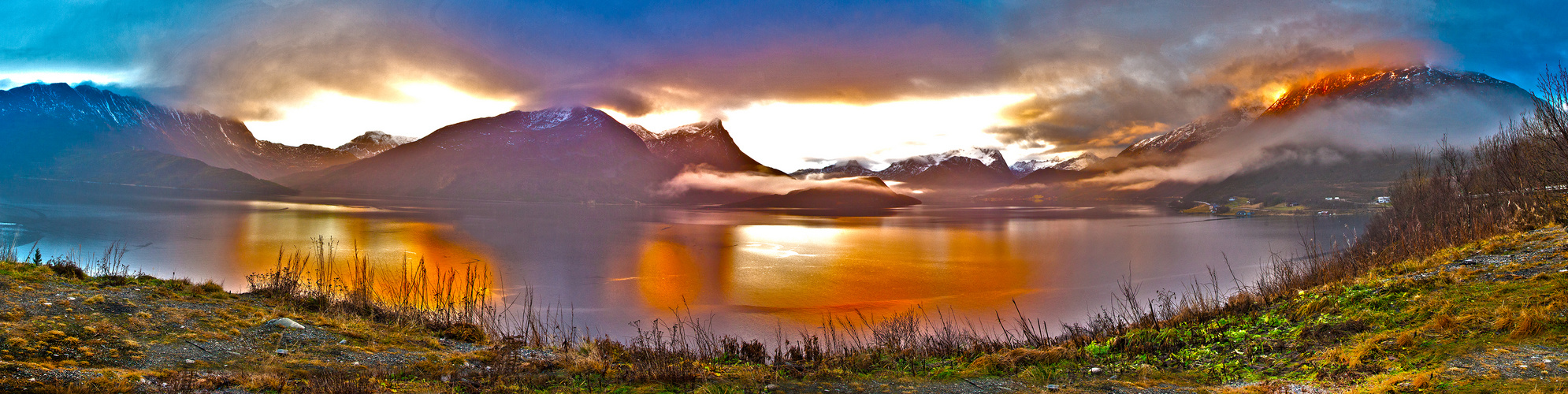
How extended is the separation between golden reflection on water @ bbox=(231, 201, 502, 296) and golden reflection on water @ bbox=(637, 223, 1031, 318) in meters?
8.38

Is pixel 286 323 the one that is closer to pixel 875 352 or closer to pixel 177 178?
pixel 875 352

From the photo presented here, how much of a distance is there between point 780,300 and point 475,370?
15.6 metres

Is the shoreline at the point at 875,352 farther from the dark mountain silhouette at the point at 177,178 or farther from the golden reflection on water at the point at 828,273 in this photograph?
the dark mountain silhouette at the point at 177,178

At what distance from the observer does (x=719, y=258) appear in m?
37.6

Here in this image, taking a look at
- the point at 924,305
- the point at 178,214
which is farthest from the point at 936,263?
the point at 178,214

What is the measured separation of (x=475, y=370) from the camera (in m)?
7.79

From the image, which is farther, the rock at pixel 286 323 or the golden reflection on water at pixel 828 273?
the golden reflection on water at pixel 828 273

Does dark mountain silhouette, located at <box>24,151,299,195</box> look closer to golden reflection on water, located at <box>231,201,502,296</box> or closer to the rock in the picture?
golden reflection on water, located at <box>231,201,502,296</box>

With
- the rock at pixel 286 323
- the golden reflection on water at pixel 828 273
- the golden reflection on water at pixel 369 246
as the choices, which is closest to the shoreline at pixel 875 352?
the rock at pixel 286 323

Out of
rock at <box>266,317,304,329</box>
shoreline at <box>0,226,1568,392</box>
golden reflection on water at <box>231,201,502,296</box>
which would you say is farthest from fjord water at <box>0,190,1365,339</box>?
shoreline at <box>0,226,1568,392</box>

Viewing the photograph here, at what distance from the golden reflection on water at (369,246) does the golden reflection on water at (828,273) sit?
330 inches

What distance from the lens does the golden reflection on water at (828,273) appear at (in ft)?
75.3

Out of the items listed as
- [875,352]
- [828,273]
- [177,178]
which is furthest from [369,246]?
[177,178]

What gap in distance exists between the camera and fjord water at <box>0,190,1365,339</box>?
72.9 ft
